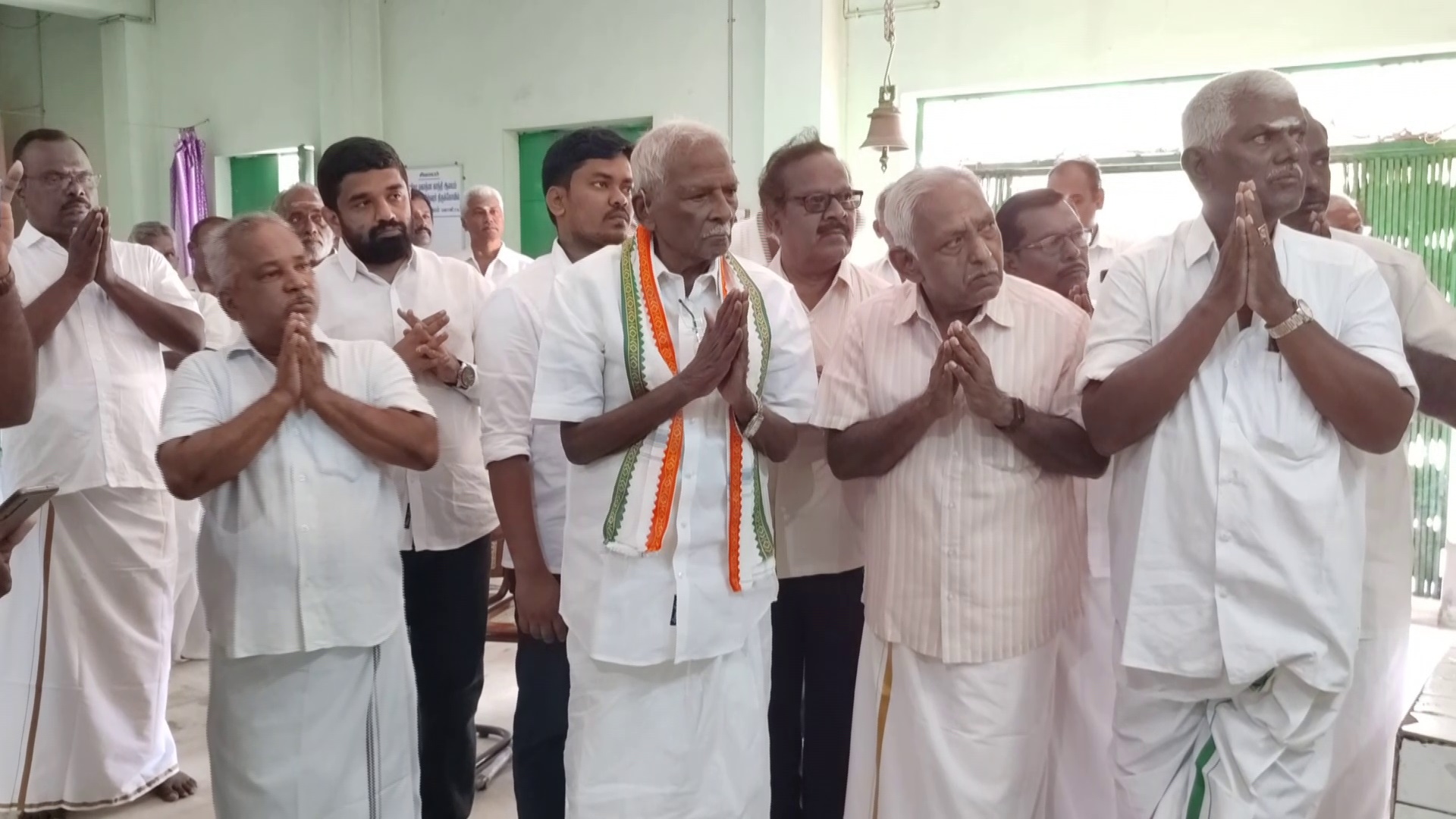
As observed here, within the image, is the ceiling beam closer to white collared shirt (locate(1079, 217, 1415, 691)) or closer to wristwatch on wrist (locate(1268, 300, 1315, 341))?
white collared shirt (locate(1079, 217, 1415, 691))

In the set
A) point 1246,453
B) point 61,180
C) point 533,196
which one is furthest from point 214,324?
point 1246,453

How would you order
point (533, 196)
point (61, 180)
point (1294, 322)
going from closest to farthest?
1. point (1294, 322)
2. point (61, 180)
3. point (533, 196)

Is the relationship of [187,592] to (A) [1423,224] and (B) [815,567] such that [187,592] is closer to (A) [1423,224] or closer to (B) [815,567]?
(B) [815,567]

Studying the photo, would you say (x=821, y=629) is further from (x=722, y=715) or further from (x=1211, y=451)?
(x=1211, y=451)

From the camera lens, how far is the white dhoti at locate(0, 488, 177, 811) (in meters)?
3.17

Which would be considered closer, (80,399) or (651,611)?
(651,611)

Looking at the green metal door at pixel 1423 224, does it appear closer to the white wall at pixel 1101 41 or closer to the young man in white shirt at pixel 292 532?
the white wall at pixel 1101 41

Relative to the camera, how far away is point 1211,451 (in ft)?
5.97

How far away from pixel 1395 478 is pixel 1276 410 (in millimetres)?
646

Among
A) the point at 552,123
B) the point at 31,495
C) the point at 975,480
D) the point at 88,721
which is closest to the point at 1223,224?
the point at 975,480

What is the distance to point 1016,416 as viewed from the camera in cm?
200

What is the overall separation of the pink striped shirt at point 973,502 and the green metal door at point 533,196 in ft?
18.0

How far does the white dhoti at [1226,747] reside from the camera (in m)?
1.82

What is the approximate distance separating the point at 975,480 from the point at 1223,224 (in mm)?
664
